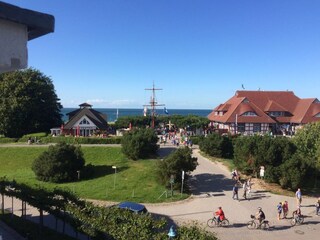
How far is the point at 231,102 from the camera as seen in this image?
67.1 m

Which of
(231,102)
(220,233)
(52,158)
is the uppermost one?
(231,102)

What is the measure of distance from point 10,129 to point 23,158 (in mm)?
15172

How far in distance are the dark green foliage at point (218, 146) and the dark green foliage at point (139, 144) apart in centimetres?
582

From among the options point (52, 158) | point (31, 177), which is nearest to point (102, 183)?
point (52, 158)

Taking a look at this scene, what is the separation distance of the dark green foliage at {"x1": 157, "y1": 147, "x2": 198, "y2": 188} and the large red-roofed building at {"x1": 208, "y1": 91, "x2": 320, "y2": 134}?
29.9 metres

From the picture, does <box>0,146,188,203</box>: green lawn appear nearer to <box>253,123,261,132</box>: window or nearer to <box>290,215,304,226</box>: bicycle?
<box>290,215,304,226</box>: bicycle

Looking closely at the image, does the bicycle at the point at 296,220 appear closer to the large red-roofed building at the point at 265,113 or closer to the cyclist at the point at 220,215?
the cyclist at the point at 220,215

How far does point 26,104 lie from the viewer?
5791 cm

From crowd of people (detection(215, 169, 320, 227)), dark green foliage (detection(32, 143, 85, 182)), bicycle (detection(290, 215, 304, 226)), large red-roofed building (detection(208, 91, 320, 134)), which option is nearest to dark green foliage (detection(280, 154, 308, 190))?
crowd of people (detection(215, 169, 320, 227))

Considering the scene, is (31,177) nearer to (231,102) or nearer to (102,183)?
(102,183)

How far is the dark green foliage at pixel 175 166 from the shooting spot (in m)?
30.2

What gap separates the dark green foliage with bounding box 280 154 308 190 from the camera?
30734 millimetres

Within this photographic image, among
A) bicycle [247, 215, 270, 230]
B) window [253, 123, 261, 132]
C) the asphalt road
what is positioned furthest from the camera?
window [253, 123, 261, 132]

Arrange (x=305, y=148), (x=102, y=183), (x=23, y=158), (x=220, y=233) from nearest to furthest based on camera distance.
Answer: (x=220, y=233) < (x=102, y=183) < (x=305, y=148) < (x=23, y=158)
